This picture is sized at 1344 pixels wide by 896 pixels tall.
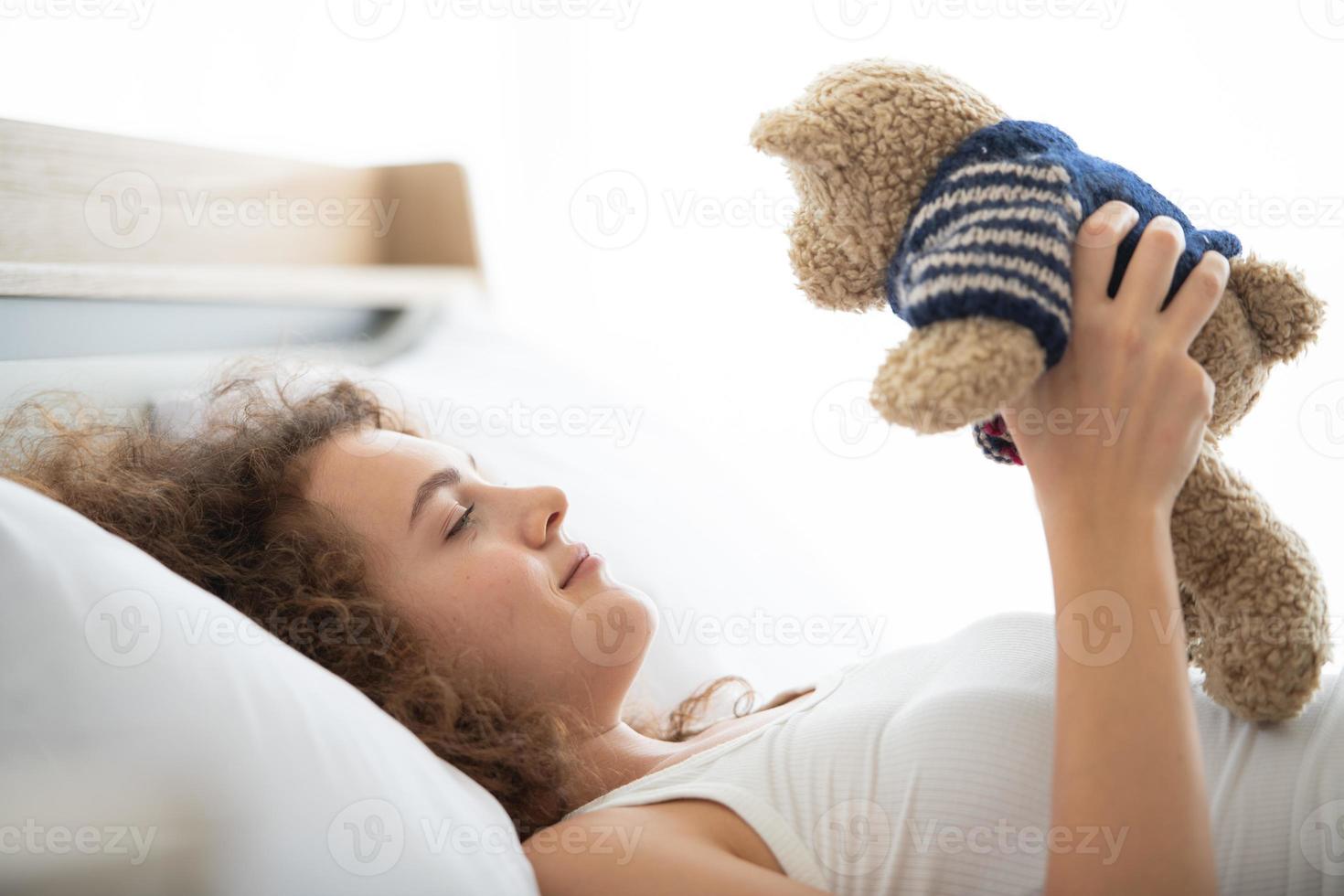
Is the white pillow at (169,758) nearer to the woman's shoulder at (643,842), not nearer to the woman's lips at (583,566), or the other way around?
the woman's shoulder at (643,842)

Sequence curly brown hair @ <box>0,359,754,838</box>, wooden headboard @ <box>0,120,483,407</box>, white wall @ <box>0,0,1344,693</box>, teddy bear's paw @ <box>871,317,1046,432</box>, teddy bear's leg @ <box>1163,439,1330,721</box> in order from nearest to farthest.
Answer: teddy bear's paw @ <box>871,317,1046,432</box> < teddy bear's leg @ <box>1163,439,1330,721</box> < curly brown hair @ <box>0,359,754,838</box> < wooden headboard @ <box>0,120,483,407</box> < white wall @ <box>0,0,1344,693</box>

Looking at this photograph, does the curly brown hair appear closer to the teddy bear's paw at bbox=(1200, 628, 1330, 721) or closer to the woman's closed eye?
the woman's closed eye

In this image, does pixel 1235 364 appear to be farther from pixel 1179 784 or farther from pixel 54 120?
pixel 54 120

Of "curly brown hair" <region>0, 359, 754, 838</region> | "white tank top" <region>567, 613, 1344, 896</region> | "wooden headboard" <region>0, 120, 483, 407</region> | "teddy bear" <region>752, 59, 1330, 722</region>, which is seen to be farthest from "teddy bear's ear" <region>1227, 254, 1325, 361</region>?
"wooden headboard" <region>0, 120, 483, 407</region>

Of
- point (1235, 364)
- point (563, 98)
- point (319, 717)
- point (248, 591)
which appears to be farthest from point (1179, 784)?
point (563, 98)

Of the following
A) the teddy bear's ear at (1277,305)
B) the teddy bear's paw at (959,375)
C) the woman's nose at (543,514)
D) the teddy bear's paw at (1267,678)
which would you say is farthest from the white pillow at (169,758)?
the teddy bear's ear at (1277,305)

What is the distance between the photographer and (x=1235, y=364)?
72 cm

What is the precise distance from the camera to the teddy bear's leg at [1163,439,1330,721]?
691 millimetres

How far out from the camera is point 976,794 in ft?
2.46

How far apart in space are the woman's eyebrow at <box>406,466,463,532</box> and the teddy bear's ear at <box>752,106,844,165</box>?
472mm

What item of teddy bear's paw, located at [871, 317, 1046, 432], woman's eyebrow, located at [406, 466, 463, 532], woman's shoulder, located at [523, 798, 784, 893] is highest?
teddy bear's paw, located at [871, 317, 1046, 432]

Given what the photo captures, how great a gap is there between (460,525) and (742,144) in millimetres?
1194

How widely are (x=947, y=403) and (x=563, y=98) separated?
5.63 feet

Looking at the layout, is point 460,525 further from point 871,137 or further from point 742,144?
point 742,144
